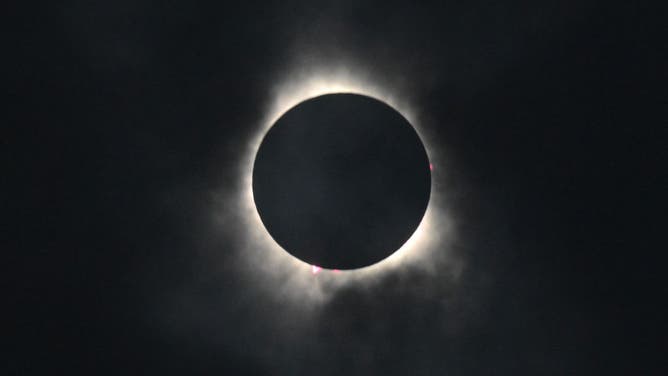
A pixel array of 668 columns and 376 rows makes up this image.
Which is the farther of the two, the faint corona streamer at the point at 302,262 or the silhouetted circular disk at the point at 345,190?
the faint corona streamer at the point at 302,262

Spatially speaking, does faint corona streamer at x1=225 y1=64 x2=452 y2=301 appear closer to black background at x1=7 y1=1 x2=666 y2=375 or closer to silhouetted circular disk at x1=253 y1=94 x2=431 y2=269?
black background at x1=7 y1=1 x2=666 y2=375

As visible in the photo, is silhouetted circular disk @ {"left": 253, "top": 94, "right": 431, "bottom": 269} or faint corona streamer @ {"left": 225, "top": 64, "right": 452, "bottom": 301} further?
faint corona streamer @ {"left": 225, "top": 64, "right": 452, "bottom": 301}

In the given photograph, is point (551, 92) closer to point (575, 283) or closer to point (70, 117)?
point (575, 283)

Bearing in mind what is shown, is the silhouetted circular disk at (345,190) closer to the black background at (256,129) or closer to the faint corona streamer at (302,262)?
the faint corona streamer at (302,262)

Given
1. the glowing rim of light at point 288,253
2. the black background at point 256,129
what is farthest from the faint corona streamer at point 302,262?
the black background at point 256,129

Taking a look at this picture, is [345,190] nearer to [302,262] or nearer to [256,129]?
[302,262]

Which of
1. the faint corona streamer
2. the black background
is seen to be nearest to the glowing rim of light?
the faint corona streamer

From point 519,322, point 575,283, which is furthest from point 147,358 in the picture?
point 575,283
